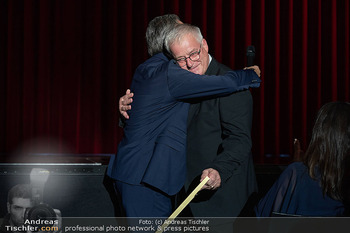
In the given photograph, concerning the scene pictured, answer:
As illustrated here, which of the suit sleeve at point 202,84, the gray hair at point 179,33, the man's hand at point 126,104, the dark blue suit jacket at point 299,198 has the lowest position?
the dark blue suit jacket at point 299,198

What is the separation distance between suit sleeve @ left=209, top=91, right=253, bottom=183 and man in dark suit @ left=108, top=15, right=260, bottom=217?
52mm

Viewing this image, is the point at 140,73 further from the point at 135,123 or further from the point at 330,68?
the point at 330,68

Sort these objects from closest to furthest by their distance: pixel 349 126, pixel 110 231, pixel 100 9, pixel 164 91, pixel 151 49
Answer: pixel 349 126
pixel 164 91
pixel 151 49
pixel 110 231
pixel 100 9

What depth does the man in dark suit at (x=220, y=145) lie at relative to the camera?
1.48 metres

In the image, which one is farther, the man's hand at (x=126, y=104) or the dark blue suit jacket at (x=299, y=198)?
the man's hand at (x=126, y=104)

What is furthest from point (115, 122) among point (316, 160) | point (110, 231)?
point (316, 160)

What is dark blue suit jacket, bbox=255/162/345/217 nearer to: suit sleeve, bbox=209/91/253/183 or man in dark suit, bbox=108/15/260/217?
suit sleeve, bbox=209/91/253/183

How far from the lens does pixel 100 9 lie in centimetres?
436

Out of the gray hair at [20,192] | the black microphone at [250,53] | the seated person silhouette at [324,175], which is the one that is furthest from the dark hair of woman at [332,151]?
the gray hair at [20,192]

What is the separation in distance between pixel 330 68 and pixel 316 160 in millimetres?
3397

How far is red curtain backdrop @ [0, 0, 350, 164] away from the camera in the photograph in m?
4.37

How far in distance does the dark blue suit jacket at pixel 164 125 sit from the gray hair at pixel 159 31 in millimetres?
116

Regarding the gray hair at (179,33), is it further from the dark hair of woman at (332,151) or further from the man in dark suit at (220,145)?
the dark hair of woman at (332,151)

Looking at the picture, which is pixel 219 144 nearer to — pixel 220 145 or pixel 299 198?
pixel 220 145
